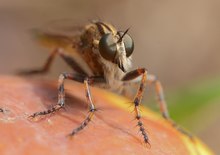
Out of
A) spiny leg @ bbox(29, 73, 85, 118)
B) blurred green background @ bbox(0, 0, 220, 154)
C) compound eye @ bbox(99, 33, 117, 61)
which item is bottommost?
blurred green background @ bbox(0, 0, 220, 154)

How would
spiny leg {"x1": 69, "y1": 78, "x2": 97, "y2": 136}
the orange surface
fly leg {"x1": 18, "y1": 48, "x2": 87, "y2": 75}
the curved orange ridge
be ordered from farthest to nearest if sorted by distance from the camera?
fly leg {"x1": 18, "y1": 48, "x2": 87, "y2": 75} < the curved orange ridge < spiny leg {"x1": 69, "y1": 78, "x2": 97, "y2": 136} < the orange surface

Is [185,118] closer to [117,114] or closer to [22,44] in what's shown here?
[117,114]

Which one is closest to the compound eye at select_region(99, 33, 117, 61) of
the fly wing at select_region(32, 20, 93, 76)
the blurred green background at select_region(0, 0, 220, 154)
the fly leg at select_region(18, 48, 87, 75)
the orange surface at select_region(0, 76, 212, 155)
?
the orange surface at select_region(0, 76, 212, 155)

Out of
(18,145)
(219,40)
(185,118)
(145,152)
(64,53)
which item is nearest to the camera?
(18,145)

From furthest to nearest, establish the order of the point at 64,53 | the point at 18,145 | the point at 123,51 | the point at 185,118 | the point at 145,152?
the point at 185,118 < the point at 64,53 < the point at 123,51 < the point at 145,152 < the point at 18,145

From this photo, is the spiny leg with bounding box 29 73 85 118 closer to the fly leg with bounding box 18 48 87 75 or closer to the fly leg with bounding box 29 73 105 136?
the fly leg with bounding box 29 73 105 136

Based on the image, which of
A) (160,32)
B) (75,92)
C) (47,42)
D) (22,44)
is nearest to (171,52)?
(160,32)
